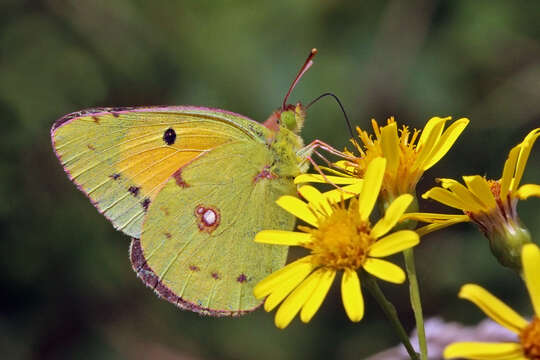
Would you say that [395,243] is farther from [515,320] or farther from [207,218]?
[207,218]

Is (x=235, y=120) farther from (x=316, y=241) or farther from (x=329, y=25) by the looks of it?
(x=329, y=25)

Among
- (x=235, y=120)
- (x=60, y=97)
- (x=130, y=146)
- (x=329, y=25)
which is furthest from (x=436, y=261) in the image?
(x=60, y=97)

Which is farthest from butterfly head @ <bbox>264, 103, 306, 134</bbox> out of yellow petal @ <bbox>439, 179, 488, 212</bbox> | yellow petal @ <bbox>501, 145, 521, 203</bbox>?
yellow petal @ <bbox>501, 145, 521, 203</bbox>

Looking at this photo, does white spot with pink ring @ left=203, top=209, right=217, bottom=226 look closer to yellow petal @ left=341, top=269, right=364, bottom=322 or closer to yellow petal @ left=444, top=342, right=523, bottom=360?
yellow petal @ left=341, top=269, right=364, bottom=322

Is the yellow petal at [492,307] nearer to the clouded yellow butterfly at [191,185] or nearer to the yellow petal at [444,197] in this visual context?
the yellow petal at [444,197]

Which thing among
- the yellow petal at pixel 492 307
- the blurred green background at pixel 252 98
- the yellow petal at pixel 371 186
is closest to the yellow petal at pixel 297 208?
the yellow petal at pixel 371 186
